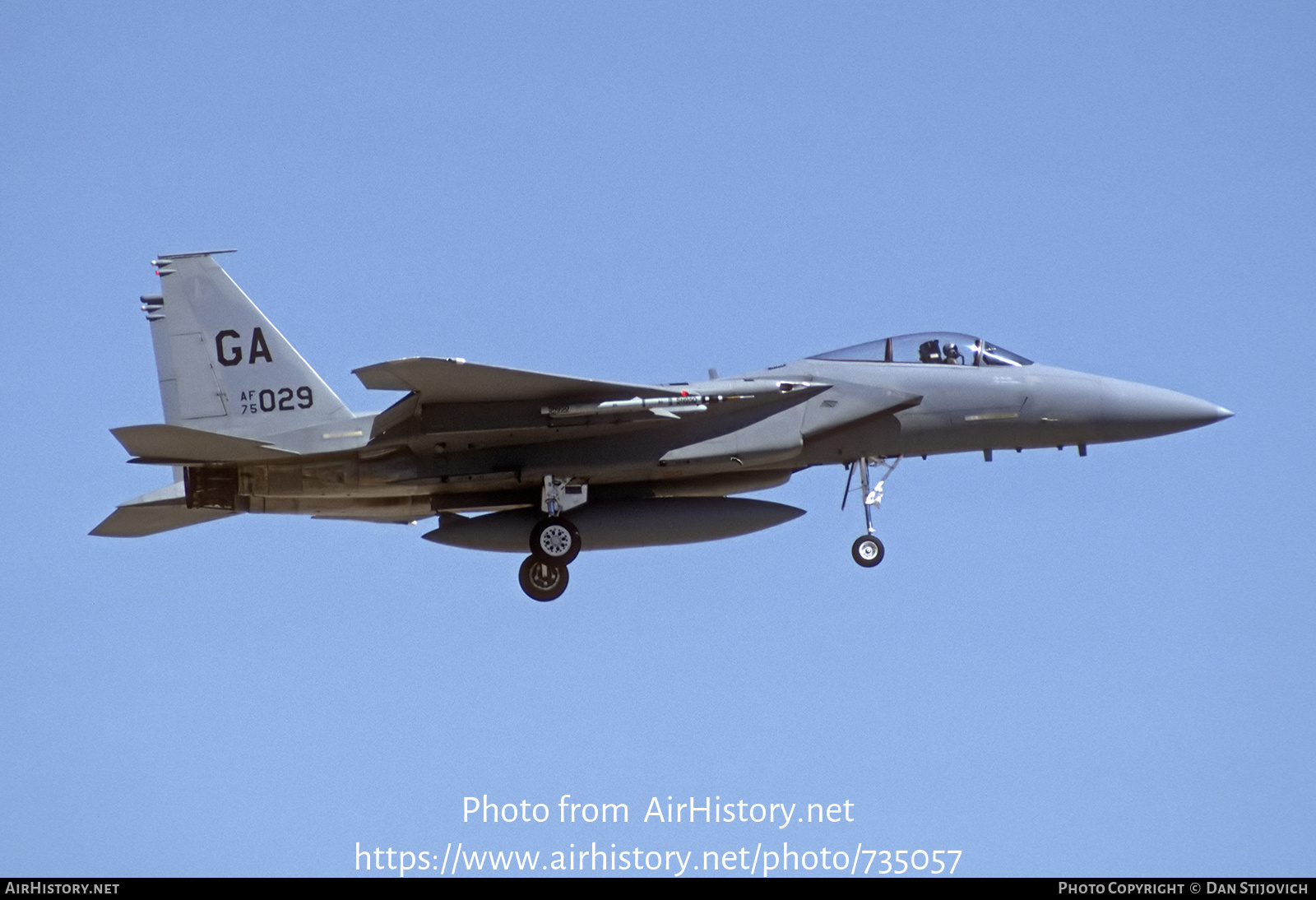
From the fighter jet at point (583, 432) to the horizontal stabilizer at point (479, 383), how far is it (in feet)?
0.13

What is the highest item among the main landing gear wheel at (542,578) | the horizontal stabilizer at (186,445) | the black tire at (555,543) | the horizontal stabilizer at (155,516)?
the horizontal stabilizer at (186,445)

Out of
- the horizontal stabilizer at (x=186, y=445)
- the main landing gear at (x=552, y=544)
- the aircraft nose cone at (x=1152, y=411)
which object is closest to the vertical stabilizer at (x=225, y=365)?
the horizontal stabilizer at (x=186, y=445)

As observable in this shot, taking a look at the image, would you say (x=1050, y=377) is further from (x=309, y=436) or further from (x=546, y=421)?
(x=309, y=436)

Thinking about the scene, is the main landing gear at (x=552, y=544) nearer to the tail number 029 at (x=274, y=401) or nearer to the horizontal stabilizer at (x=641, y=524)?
the horizontal stabilizer at (x=641, y=524)

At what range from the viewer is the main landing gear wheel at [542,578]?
63.0ft

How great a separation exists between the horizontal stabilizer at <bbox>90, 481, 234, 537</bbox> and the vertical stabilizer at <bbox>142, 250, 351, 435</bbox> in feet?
2.94

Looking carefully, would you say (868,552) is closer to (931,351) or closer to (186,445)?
(931,351)

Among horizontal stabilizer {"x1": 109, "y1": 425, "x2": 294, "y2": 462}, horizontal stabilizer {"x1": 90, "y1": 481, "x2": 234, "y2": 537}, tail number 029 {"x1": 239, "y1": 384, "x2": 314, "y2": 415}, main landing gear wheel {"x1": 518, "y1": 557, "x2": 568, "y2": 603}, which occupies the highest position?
→ tail number 029 {"x1": 239, "y1": 384, "x2": 314, "y2": 415}

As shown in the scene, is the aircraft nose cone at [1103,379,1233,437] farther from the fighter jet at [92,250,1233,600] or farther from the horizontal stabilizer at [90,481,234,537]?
the horizontal stabilizer at [90,481,234,537]

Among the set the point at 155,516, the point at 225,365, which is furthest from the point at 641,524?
the point at 155,516

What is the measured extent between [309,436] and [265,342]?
1.31 meters

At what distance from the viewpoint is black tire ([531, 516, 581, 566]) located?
19156 mm

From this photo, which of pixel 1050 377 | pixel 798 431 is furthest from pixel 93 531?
pixel 1050 377

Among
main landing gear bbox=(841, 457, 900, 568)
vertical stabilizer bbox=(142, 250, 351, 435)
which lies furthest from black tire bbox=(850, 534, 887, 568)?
vertical stabilizer bbox=(142, 250, 351, 435)
